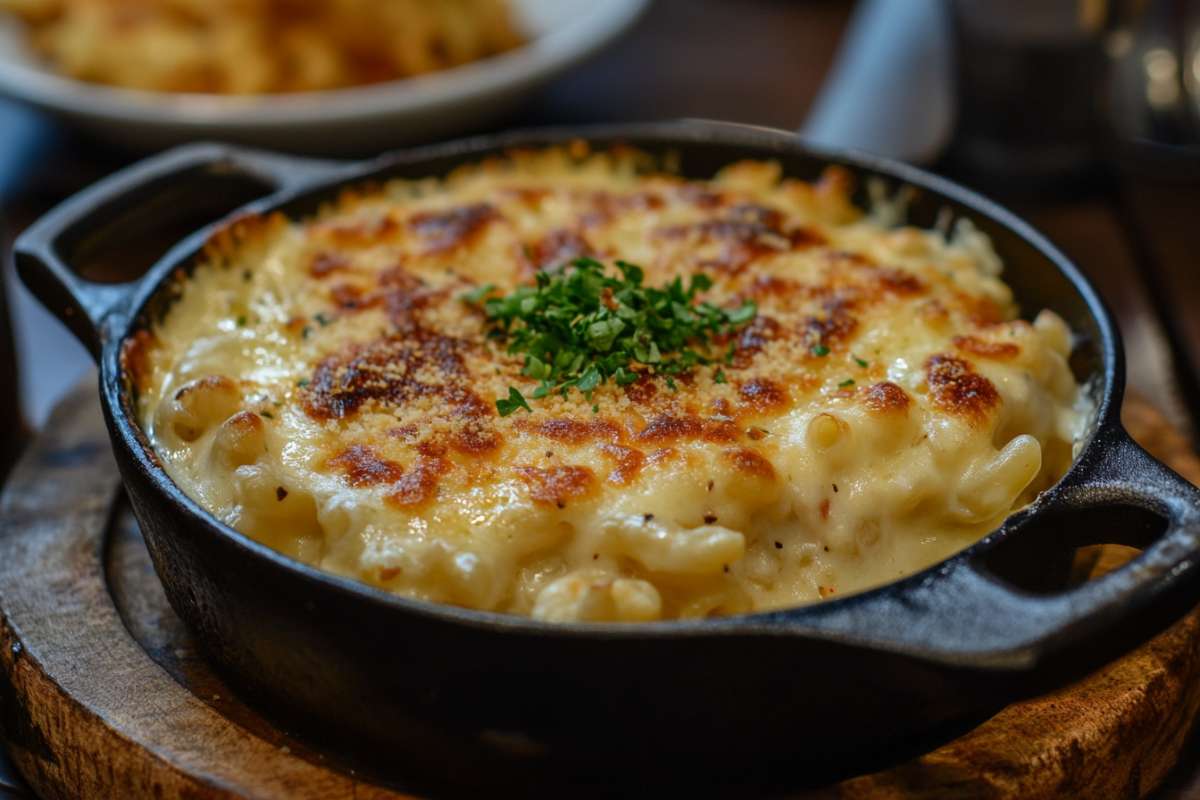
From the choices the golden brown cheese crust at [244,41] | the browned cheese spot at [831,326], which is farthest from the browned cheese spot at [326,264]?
the golden brown cheese crust at [244,41]

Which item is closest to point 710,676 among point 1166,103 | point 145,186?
point 145,186

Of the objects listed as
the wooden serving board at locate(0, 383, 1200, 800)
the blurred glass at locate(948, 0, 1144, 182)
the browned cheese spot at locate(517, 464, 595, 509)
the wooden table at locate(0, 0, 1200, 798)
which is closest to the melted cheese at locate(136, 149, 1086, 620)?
the browned cheese spot at locate(517, 464, 595, 509)

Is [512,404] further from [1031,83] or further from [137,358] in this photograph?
[1031,83]

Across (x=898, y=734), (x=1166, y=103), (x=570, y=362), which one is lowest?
(x=1166, y=103)

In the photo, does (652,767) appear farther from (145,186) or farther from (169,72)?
(169,72)

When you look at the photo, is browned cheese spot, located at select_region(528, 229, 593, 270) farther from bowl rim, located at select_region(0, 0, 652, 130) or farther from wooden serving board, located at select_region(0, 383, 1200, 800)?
bowl rim, located at select_region(0, 0, 652, 130)

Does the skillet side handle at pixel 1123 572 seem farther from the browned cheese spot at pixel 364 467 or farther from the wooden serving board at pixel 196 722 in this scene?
the browned cheese spot at pixel 364 467
